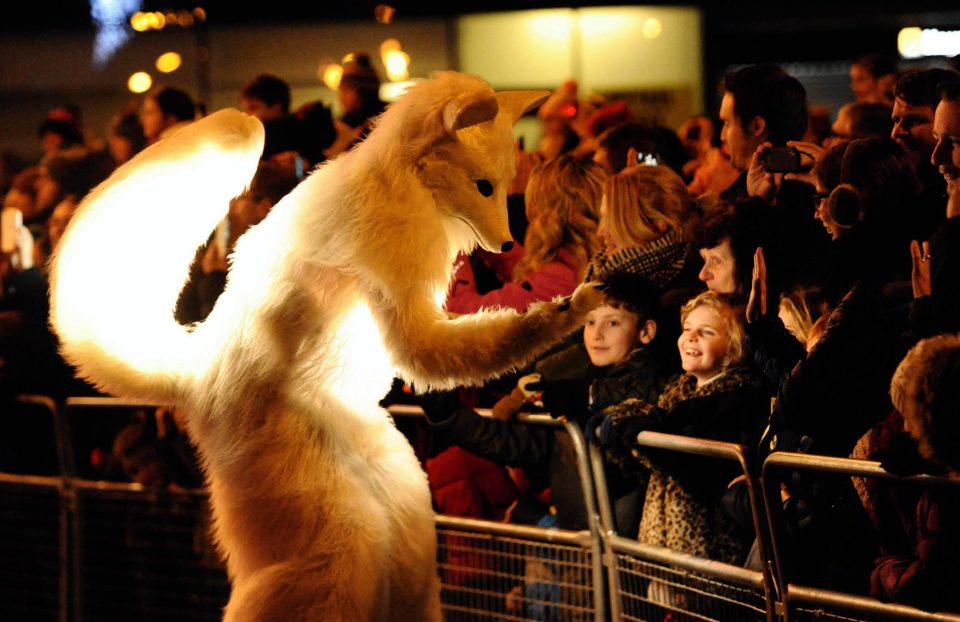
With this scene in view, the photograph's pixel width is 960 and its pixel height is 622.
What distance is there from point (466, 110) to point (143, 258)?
110 centimetres

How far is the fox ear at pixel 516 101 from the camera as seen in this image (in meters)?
4.01

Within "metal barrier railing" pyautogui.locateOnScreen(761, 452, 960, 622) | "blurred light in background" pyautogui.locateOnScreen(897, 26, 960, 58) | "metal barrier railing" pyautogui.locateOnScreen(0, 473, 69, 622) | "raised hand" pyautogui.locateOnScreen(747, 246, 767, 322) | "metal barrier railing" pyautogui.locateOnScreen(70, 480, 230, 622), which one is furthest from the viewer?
"blurred light in background" pyautogui.locateOnScreen(897, 26, 960, 58)

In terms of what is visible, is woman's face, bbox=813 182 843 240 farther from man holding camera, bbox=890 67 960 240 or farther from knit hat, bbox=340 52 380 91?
knit hat, bbox=340 52 380 91

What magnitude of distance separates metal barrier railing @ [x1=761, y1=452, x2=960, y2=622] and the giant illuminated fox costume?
2.48 ft

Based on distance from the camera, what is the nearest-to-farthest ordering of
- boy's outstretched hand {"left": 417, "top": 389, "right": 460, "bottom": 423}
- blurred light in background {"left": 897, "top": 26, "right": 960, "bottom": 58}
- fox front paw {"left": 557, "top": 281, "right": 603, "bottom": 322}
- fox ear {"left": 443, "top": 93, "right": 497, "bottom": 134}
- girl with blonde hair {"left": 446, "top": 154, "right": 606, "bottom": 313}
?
fox front paw {"left": 557, "top": 281, "right": 603, "bottom": 322} < fox ear {"left": 443, "top": 93, "right": 497, "bottom": 134} < boy's outstretched hand {"left": 417, "top": 389, "right": 460, "bottom": 423} < girl with blonde hair {"left": 446, "top": 154, "right": 606, "bottom": 313} < blurred light in background {"left": 897, "top": 26, "right": 960, "bottom": 58}

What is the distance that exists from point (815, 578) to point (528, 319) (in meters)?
1.17

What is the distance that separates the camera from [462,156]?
386cm

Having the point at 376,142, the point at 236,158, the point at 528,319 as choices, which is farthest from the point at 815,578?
the point at 236,158

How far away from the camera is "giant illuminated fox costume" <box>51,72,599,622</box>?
377cm

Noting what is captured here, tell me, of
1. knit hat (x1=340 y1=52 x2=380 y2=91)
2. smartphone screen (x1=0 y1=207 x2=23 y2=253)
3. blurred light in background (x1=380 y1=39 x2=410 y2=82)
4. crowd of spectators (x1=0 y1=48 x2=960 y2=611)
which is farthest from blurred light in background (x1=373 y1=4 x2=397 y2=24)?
crowd of spectators (x1=0 y1=48 x2=960 y2=611)

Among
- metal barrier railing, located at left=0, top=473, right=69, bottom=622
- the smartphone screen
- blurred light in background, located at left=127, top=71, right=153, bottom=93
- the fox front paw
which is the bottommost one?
metal barrier railing, located at left=0, top=473, right=69, bottom=622

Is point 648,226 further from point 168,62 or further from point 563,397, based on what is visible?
point 168,62

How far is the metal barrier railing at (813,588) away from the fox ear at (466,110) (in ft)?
4.13

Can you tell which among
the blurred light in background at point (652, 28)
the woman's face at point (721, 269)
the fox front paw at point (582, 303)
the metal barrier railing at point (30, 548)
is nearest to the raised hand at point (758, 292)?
the woman's face at point (721, 269)
